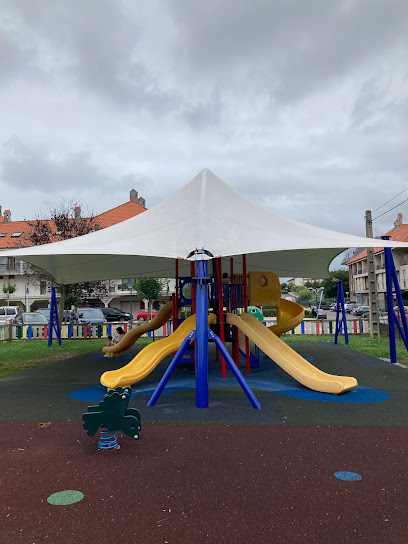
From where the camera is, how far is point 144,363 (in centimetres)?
851

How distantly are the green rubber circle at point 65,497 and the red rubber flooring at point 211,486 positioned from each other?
0.21ft

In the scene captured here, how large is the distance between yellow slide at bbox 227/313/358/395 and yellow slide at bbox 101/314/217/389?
4.06 feet

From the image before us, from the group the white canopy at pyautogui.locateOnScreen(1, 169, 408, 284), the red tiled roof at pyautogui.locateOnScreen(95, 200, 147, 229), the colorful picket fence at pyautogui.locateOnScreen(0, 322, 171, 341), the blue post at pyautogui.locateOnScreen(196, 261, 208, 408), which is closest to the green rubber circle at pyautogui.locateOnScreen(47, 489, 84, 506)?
the blue post at pyautogui.locateOnScreen(196, 261, 208, 408)

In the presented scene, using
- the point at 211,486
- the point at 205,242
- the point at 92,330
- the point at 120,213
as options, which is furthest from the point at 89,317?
the point at 120,213

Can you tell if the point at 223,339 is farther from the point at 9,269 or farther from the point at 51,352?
the point at 9,269

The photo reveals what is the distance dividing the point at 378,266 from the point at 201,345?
6236 cm

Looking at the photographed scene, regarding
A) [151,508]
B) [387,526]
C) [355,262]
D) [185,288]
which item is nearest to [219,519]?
[151,508]

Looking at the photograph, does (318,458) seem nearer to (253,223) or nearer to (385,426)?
(385,426)

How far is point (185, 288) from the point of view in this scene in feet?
38.2

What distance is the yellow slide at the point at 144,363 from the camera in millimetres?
8062

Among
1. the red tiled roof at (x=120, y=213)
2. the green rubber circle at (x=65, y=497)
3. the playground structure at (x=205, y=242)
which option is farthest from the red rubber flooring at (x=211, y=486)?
the red tiled roof at (x=120, y=213)

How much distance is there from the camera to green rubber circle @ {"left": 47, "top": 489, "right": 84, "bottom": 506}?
3535mm

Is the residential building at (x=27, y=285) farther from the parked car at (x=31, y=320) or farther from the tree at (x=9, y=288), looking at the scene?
the parked car at (x=31, y=320)

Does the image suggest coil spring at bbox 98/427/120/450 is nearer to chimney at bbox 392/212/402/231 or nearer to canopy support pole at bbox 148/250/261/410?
canopy support pole at bbox 148/250/261/410
